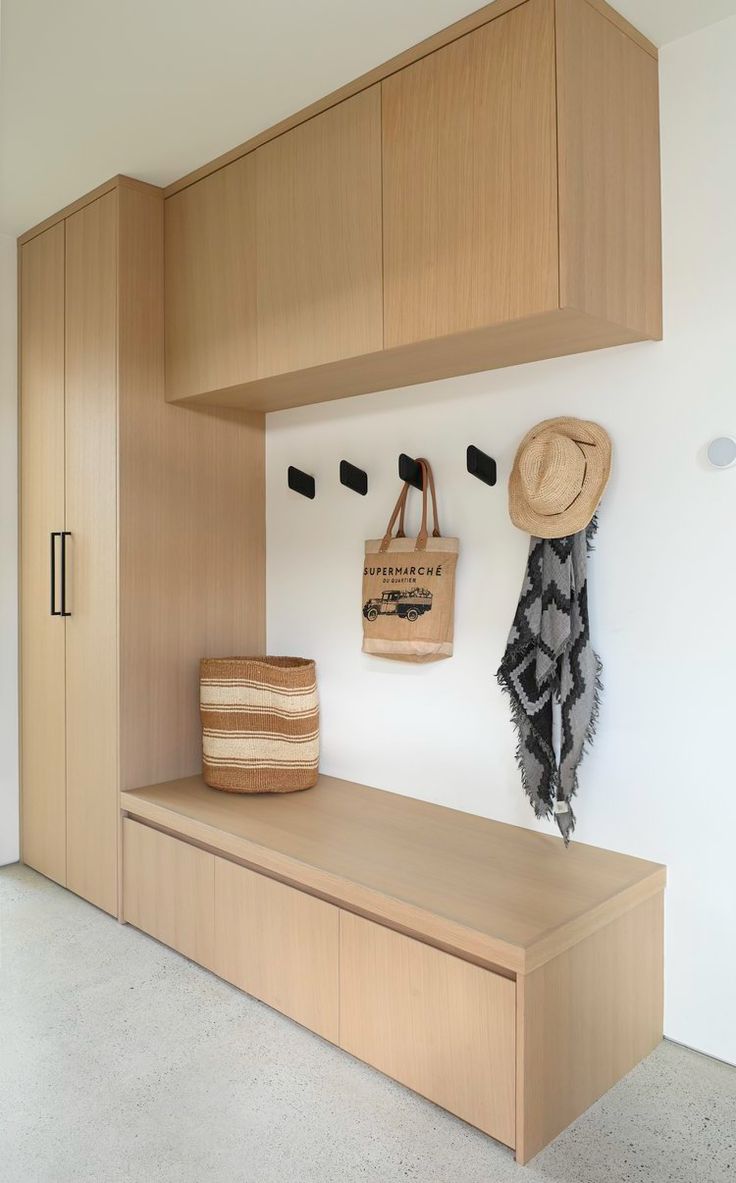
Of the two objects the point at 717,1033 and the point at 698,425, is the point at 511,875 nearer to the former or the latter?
the point at 717,1033

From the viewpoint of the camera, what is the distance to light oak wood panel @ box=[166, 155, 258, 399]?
8.34 ft

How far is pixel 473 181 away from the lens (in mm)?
1950

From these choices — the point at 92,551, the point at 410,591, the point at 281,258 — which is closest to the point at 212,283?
the point at 281,258

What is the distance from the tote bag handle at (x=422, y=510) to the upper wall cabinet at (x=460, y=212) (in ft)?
0.94

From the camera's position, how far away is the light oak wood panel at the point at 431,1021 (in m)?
1.72

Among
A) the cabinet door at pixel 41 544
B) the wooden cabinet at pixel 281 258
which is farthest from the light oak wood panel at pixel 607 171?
the cabinet door at pixel 41 544

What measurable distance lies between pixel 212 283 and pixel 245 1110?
2266 millimetres

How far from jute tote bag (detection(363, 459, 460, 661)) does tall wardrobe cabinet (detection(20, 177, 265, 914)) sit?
0.64m

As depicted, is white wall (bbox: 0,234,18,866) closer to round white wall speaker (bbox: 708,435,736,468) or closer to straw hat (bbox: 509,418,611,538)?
straw hat (bbox: 509,418,611,538)

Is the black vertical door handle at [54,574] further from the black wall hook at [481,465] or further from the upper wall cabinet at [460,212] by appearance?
the black wall hook at [481,465]

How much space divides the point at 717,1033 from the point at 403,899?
83 centimetres

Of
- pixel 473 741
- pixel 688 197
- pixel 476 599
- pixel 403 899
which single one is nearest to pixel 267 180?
pixel 688 197

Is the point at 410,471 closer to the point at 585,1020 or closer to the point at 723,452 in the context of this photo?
the point at 723,452

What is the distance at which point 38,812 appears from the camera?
3.22 meters
